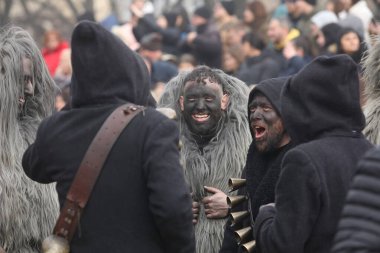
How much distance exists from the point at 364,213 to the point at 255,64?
919 centimetres

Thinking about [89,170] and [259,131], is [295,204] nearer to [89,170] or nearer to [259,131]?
[89,170]

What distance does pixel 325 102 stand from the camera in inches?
198

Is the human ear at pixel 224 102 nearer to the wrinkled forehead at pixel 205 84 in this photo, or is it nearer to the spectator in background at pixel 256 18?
the wrinkled forehead at pixel 205 84

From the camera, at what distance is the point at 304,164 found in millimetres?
4832

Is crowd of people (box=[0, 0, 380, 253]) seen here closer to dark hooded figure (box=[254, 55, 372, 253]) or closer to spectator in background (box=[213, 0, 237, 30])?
dark hooded figure (box=[254, 55, 372, 253])

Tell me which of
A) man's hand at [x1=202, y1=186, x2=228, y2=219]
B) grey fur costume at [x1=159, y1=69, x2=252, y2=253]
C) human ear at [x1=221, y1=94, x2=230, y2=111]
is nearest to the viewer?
man's hand at [x1=202, y1=186, x2=228, y2=219]

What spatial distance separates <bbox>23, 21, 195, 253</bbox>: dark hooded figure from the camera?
16.1ft

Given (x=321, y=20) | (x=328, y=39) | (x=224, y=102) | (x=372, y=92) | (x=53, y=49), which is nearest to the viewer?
→ (x=372, y=92)

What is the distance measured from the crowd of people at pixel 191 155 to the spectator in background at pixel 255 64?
4726 mm

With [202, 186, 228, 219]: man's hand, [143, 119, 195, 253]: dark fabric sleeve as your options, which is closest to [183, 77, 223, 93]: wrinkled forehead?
[202, 186, 228, 219]: man's hand

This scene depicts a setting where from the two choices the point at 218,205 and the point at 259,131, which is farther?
the point at 218,205

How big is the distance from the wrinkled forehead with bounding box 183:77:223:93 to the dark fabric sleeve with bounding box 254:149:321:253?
85.6 inches

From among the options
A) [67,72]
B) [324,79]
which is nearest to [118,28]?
[67,72]

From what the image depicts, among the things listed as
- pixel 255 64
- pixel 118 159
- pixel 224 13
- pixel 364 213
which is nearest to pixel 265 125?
pixel 118 159
